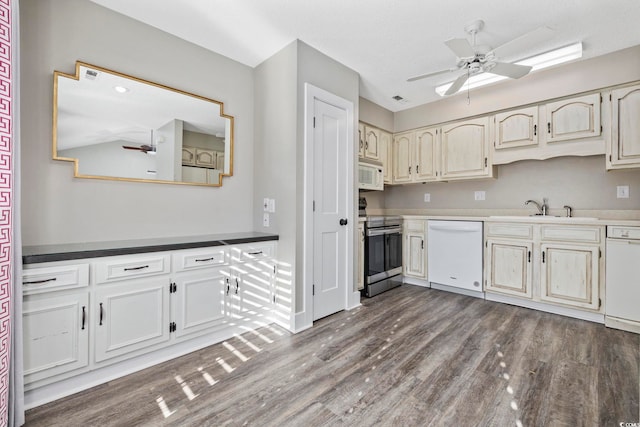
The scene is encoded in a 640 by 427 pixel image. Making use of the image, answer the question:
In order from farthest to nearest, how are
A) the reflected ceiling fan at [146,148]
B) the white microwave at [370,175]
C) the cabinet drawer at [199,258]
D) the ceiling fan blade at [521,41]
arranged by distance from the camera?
the white microwave at [370,175]
the reflected ceiling fan at [146,148]
the cabinet drawer at [199,258]
the ceiling fan blade at [521,41]

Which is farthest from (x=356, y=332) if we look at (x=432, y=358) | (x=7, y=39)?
(x=7, y=39)

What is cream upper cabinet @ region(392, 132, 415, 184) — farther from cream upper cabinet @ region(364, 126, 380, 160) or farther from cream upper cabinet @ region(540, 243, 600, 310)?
cream upper cabinet @ region(540, 243, 600, 310)

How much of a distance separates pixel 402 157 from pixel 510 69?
6.71ft

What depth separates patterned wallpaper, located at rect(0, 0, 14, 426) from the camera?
1.31 meters

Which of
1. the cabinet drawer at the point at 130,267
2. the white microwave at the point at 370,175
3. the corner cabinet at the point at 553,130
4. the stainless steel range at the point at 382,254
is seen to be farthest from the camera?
the white microwave at the point at 370,175

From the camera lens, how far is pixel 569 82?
119 inches

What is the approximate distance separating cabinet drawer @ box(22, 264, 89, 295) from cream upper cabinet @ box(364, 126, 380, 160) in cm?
325

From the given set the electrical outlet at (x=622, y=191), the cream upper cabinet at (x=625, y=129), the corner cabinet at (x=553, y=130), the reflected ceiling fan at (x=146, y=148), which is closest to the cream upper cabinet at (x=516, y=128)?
the corner cabinet at (x=553, y=130)

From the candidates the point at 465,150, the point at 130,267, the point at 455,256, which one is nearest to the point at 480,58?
the point at 465,150

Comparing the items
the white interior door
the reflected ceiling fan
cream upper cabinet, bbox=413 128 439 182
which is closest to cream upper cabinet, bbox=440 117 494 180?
cream upper cabinet, bbox=413 128 439 182

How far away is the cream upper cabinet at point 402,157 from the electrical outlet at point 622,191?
2225mm

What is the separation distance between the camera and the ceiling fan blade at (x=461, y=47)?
211 cm

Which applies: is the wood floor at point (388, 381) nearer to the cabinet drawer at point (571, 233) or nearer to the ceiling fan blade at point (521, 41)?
the cabinet drawer at point (571, 233)

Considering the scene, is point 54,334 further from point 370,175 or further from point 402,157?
point 402,157
